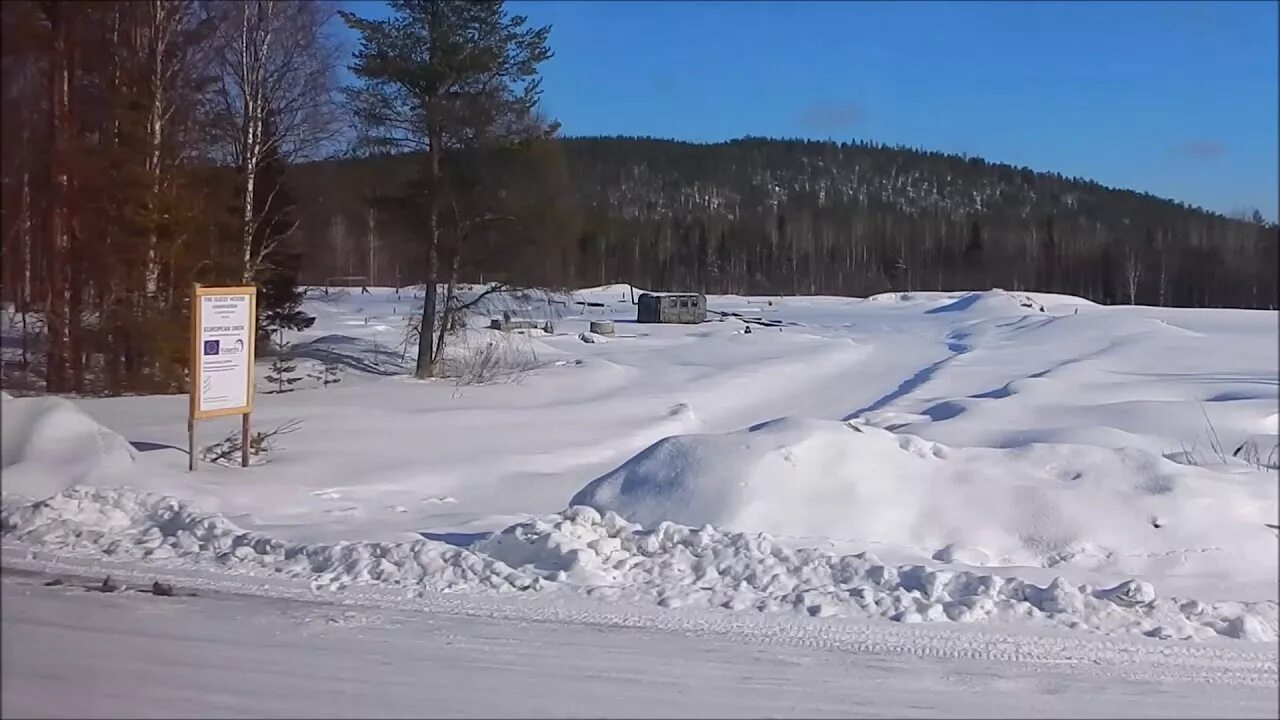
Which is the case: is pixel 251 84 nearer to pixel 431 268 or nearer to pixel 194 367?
pixel 431 268

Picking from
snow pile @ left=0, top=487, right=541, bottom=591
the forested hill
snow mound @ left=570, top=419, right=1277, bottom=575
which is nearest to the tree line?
the forested hill

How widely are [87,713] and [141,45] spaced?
1922 cm

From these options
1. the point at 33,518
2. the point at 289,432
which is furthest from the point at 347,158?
the point at 33,518

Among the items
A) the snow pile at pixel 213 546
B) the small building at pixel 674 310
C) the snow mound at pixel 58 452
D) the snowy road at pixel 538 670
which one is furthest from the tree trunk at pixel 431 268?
the small building at pixel 674 310

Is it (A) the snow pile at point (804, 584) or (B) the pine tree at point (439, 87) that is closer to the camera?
(A) the snow pile at point (804, 584)

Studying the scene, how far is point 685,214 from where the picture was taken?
149 meters

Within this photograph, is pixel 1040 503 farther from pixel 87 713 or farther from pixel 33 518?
pixel 33 518

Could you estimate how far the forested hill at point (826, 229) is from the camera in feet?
43.3

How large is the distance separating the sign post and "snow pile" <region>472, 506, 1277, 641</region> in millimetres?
5825

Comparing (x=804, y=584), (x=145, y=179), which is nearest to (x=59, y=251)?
(x=145, y=179)

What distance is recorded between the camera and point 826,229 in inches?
5354

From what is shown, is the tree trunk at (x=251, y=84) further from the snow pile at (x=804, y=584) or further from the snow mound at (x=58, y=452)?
the snow pile at (x=804, y=584)

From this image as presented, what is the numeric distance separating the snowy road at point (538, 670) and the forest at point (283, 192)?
2385mm

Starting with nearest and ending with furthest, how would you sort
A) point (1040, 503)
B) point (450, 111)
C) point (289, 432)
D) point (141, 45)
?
point (1040, 503) → point (289, 432) → point (141, 45) → point (450, 111)
